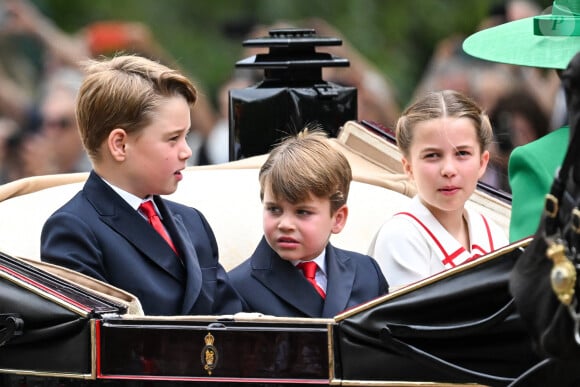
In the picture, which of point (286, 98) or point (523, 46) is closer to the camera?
point (523, 46)

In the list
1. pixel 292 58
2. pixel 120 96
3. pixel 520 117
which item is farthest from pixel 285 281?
pixel 520 117

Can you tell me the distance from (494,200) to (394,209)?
33cm

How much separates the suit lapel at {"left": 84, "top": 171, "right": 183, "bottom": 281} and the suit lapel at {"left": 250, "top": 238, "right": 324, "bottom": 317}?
0.66 ft

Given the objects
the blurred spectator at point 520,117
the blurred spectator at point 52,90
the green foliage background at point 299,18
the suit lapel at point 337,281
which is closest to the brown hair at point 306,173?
the suit lapel at point 337,281

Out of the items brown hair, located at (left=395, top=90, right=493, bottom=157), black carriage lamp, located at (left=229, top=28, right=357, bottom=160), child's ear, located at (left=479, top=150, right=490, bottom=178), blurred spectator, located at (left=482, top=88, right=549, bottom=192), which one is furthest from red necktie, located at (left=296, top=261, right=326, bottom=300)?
blurred spectator, located at (left=482, top=88, right=549, bottom=192)

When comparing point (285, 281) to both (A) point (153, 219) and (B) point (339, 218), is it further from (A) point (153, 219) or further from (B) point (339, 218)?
(A) point (153, 219)

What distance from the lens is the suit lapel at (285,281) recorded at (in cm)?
355

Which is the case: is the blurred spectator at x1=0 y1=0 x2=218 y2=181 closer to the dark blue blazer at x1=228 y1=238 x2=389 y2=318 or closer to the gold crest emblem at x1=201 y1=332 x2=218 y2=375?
the dark blue blazer at x1=228 y1=238 x2=389 y2=318

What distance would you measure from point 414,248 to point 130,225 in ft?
2.41

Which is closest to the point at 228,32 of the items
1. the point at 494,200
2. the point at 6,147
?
the point at 6,147

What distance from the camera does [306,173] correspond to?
358 cm

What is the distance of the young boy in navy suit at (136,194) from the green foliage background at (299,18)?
5.63m

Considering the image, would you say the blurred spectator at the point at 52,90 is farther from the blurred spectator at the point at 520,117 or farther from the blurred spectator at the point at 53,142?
the blurred spectator at the point at 520,117

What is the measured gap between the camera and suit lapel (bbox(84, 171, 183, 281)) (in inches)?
140
